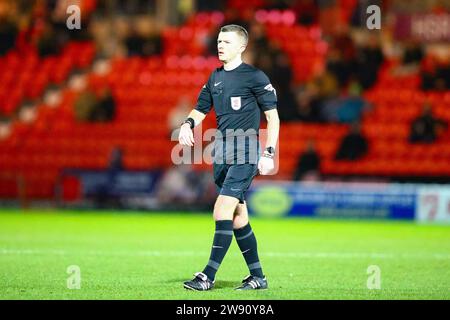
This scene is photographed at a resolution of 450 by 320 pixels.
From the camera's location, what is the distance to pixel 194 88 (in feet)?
75.9

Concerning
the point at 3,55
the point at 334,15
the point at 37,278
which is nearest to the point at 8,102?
the point at 3,55

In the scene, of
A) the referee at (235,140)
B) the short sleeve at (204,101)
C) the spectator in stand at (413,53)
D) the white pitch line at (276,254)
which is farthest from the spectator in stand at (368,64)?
the referee at (235,140)

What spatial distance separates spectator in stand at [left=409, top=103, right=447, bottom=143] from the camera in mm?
20250

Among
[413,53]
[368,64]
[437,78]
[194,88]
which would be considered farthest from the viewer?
[194,88]

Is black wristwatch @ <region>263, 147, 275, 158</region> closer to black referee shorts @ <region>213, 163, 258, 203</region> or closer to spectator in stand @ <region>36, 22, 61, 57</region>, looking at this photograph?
black referee shorts @ <region>213, 163, 258, 203</region>

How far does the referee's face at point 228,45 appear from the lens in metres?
A: 8.04

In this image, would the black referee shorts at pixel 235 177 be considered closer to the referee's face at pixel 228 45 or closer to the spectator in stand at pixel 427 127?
the referee's face at pixel 228 45

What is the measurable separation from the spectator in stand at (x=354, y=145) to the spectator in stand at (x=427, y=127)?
1233 mm

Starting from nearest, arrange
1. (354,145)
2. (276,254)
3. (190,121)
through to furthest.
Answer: (190,121) → (276,254) → (354,145)

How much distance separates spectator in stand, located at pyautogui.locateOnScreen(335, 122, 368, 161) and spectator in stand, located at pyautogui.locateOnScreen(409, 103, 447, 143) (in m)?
1.23

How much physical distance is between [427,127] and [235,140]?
13.1m

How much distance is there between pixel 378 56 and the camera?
73.0ft

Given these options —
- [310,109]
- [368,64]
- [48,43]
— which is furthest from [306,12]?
[48,43]

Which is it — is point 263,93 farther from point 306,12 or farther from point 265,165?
point 306,12
